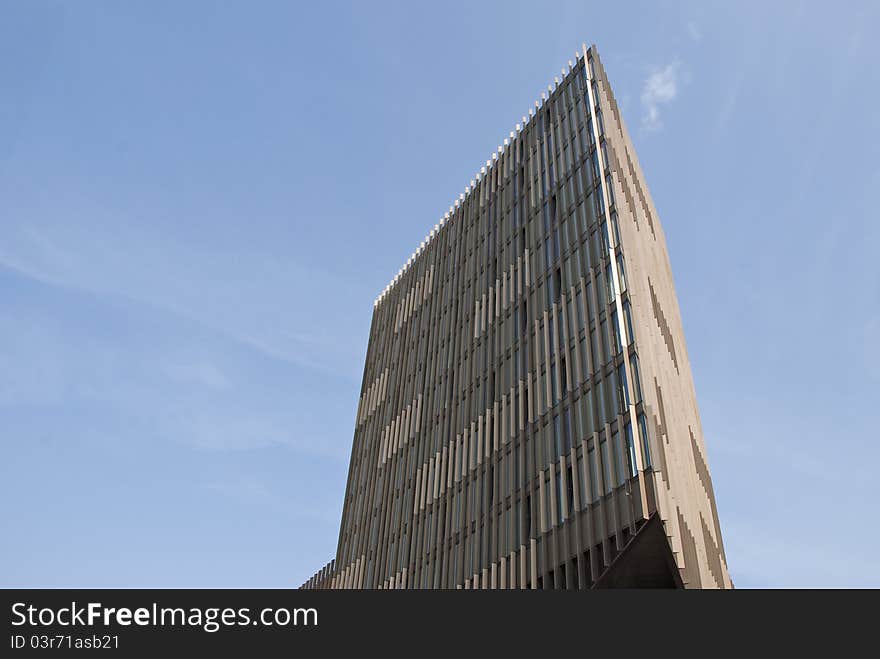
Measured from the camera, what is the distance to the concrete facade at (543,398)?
3756 cm

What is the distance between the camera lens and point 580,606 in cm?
2073

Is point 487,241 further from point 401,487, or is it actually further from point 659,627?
point 659,627

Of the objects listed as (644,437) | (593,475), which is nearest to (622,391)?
(644,437)

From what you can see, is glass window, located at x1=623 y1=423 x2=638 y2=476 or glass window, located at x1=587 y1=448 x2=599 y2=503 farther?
glass window, located at x1=587 y1=448 x2=599 y2=503

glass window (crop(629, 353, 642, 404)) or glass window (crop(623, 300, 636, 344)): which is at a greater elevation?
glass window (crop(623, 300, 636, 344))

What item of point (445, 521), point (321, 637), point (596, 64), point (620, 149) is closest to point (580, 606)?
point (321, 637)

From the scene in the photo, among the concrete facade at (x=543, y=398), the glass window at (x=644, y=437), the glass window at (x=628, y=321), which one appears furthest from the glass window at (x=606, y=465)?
the glass window at (x=628, y=321)

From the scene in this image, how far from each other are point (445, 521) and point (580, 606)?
99.3ft

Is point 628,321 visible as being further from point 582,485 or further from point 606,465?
point 582,485

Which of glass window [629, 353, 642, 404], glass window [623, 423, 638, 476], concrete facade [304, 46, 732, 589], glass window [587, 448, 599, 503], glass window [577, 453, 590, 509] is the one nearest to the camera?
glass window [623, 423, 638, 476]

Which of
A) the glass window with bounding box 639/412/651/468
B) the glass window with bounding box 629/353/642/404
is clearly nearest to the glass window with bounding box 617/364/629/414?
the glass window with bounding box 629/353/642/404

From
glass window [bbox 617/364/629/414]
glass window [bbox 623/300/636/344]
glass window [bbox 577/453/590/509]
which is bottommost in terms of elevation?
glass window [bbox 577/453/590/509]

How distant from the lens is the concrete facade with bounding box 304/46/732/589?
37562 mm

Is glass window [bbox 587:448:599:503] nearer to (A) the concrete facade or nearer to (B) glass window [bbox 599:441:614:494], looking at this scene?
(A) the concrete facade
